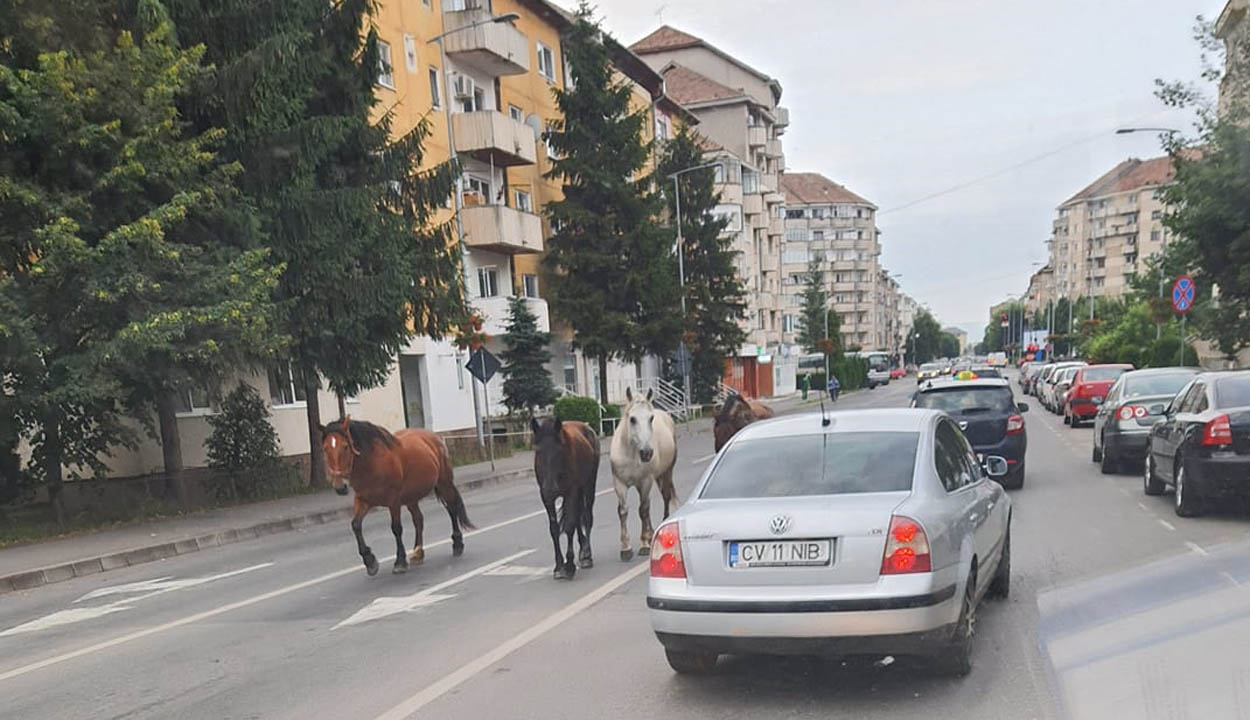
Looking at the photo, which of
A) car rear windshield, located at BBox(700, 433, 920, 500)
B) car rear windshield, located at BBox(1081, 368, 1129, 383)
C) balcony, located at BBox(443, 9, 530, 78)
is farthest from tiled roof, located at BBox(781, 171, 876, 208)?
car rear windshield, located at BBox(700, 433, 920, 500)

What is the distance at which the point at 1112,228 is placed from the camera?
128 m

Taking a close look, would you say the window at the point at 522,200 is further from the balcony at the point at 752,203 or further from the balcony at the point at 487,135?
the balcony at the point at 752,203

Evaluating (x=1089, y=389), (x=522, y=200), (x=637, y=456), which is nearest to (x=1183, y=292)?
(x=1089, y=389)

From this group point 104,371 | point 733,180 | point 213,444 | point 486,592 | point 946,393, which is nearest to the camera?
point 486,592

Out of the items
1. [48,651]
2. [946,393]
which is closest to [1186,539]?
[946,393]

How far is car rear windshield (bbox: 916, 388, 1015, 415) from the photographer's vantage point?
46.7ft

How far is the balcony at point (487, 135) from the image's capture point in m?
33.7

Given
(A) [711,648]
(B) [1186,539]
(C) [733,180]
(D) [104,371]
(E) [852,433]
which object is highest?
(C) [733,180]

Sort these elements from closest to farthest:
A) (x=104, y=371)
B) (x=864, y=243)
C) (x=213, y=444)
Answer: (x=104, y=371) < (x=213, y=444) < (x=864, y=243)

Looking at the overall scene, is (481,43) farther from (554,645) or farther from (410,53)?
(554,645)

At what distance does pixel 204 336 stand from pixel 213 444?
20.9ft

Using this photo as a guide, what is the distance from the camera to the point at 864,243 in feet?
483

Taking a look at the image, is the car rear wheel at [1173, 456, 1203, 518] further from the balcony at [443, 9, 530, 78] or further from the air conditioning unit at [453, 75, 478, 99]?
the air conditioning unit at [453, 75, 478, 99]

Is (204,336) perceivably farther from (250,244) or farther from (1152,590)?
(1152,590)
